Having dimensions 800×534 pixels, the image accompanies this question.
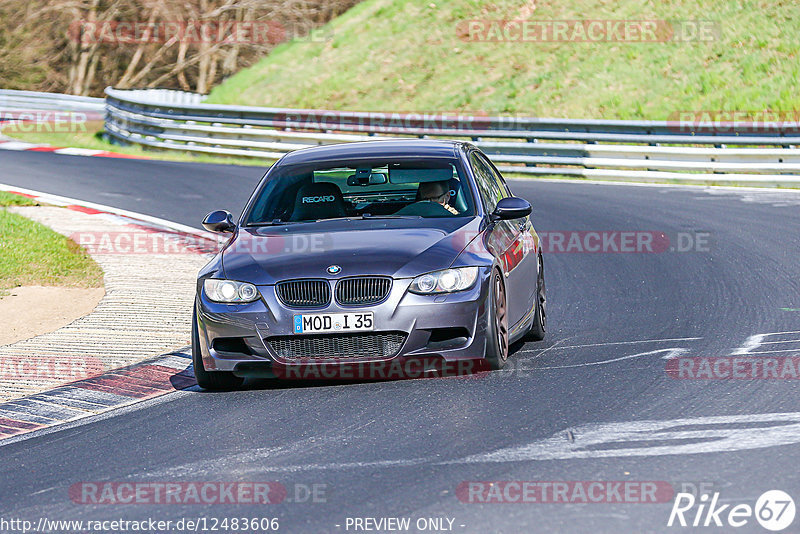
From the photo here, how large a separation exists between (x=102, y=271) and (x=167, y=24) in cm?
3758

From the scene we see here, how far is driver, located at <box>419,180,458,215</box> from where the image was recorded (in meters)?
9.08

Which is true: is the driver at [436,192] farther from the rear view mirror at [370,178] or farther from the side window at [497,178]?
the side window at [497,178]

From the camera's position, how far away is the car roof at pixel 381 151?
941 cm

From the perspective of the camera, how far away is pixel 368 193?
959 centimetres

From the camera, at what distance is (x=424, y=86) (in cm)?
3631

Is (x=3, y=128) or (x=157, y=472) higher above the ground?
(x=157, y=472)

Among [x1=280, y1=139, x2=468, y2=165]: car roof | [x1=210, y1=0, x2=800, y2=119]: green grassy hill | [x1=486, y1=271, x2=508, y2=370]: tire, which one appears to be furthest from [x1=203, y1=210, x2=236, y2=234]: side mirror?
[x1=210, y1=0, x2=800, y2=119]: green grassy hill

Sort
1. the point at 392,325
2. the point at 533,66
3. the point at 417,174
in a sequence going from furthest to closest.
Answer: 1. the point at 533,66
2. the point at 417,174
3. the point at 392,325

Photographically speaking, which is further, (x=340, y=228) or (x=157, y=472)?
(x=340, y=228)

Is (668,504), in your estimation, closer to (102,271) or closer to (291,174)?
(291,174)

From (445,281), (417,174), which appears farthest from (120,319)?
(445,281)

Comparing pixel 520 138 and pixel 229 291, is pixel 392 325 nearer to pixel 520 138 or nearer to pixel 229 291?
pixel 229 291

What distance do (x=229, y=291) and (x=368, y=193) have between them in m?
1.96

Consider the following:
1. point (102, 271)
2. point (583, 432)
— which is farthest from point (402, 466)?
point (102, 271)
